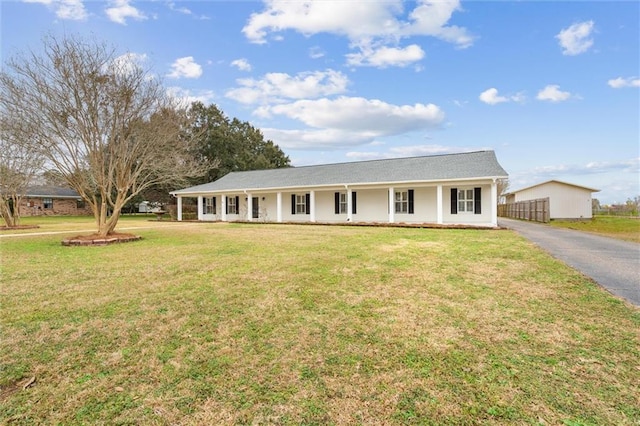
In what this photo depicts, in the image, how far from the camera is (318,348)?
3252 millimetres

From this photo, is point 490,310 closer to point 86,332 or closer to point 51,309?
point 86,332

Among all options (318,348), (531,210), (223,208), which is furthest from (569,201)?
(318,348)

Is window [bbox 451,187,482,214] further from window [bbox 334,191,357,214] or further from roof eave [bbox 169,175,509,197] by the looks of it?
window [bbox 334,191,357,214]

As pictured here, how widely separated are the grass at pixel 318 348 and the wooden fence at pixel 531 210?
62.2 feet

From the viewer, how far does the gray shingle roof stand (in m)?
17.3

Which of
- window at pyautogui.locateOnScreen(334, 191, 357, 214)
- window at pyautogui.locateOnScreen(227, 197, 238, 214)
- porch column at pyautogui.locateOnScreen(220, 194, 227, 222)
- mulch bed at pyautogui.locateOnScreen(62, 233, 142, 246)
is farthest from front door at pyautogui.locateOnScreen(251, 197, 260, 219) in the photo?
mulch bed at pyautogui.locateOnScreen(62, 233, 142, 246)

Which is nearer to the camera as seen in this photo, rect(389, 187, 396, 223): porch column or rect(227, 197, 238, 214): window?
rect(389, 187, 396, 223): porch column

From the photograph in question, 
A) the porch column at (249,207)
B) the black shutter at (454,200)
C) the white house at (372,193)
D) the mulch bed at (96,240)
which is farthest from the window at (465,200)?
the mulch bed at (96,240)

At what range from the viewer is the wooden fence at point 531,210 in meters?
22.0

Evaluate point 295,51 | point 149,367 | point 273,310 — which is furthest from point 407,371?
point 295,51

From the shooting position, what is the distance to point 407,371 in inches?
112

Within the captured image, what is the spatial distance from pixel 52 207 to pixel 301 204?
35476 millimetres

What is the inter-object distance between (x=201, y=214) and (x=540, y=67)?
2370 centimetres

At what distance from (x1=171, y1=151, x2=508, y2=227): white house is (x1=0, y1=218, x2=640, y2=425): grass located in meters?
11.8
